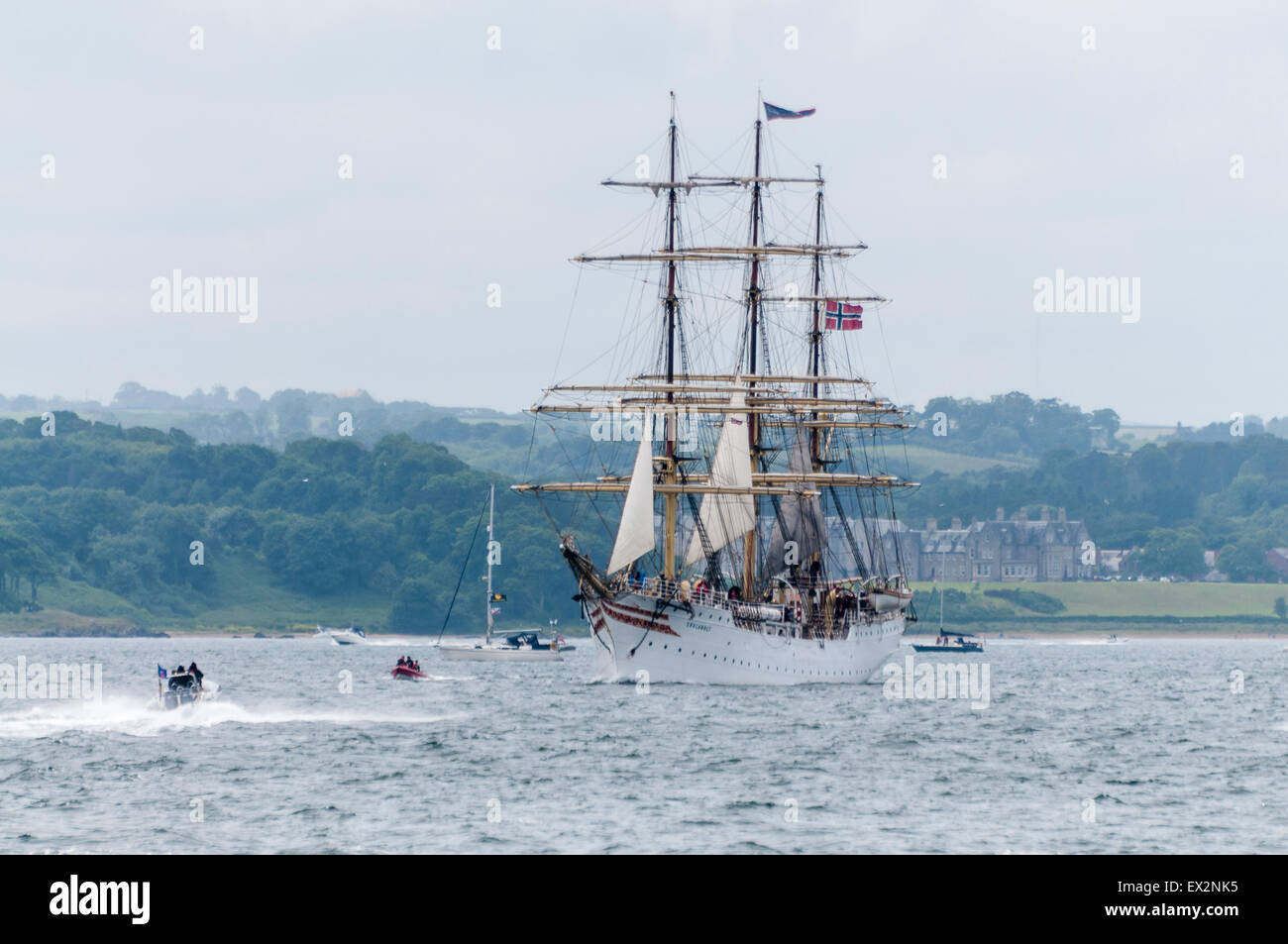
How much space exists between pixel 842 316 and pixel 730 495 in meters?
23.6

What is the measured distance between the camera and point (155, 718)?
270 ft

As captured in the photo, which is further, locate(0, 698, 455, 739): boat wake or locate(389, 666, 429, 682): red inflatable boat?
locate(389, 666, 429, 682): red inflatable boat

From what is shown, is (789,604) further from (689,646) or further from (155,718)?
(155,718)

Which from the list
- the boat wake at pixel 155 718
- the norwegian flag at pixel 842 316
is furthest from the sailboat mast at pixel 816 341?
the boat wake at pixel 155 718

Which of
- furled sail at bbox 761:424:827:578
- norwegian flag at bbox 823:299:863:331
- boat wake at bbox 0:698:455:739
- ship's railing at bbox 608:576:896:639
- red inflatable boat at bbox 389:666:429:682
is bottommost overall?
red inflatable boat at bbox 389:666:429:682

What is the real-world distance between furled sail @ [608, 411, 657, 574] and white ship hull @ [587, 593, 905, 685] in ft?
8.14

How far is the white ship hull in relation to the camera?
11200 cm

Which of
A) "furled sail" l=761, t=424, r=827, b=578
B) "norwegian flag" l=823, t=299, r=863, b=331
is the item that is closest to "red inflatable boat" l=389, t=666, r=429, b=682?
"furled sail" l=761, t=424, r=827, b=578

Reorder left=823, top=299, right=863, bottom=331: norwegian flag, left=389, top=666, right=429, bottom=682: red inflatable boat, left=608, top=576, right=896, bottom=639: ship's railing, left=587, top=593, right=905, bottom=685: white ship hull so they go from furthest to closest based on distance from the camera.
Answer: left=823, top=299, right=863, bottom=331: norwegian flag, left=389, top=666, right=429, bottom=682: red inflatable boat, left=587, top=593, right=905, bottom=685: white ship hull, left=608, top=576, right=896, bottom=639: ship's railing

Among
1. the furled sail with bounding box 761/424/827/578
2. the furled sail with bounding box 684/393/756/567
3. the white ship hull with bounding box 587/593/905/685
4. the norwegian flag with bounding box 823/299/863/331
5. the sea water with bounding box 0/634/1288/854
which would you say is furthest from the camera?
the norwegian flag with bounding box 823/299/863/331

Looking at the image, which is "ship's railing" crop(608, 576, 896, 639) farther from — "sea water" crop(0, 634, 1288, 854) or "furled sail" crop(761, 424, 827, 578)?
"sea water" crop(0, 634, 1288, 854)
